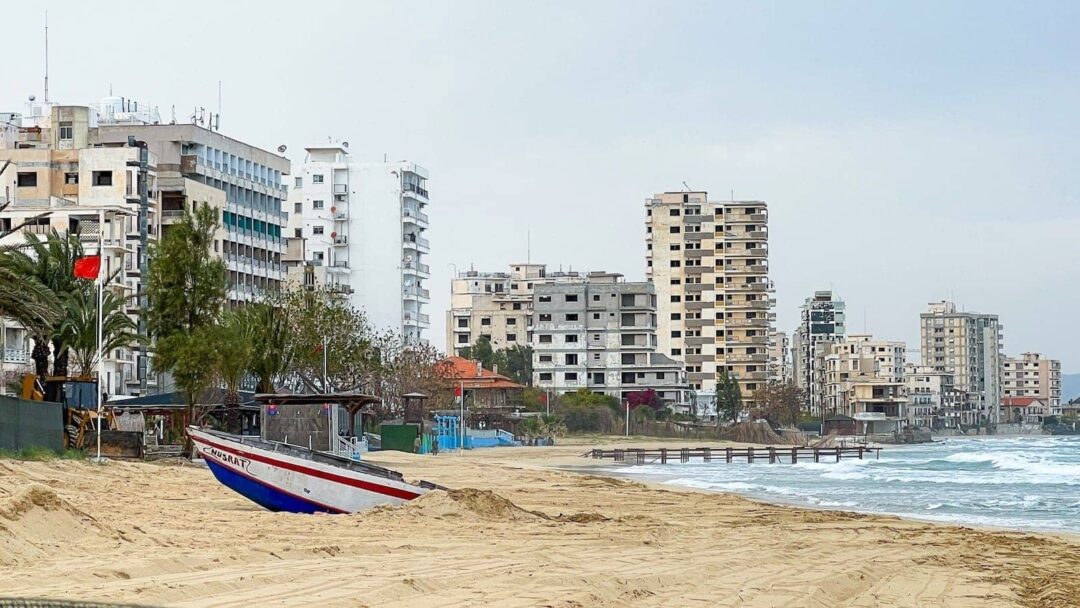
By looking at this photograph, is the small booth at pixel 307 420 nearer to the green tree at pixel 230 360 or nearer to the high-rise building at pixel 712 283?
the green tree at pixel 230 360

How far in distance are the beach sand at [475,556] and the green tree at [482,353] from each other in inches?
5415

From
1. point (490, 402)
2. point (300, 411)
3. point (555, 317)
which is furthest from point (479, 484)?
point (555, 317)

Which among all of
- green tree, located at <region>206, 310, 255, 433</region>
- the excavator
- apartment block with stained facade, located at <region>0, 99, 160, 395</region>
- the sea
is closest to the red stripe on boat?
the sea

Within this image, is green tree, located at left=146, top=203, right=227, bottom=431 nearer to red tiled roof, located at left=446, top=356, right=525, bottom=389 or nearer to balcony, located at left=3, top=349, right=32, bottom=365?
balcony, located at left=3, top=349, right=32, bottom=365

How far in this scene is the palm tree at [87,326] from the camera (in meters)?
48.1

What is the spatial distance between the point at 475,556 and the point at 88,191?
251 ft

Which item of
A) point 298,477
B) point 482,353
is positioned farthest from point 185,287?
point 482,353

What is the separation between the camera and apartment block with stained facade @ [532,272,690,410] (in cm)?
15088

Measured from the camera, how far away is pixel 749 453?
7944 centimetres

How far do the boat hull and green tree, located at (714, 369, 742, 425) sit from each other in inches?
5243

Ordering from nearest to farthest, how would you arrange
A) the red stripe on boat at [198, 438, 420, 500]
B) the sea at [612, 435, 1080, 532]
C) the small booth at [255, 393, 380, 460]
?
the red stripe on boat at [198, 438, 420, 500] < the small booth at [255, 393, 380, 460] < the sea at [612, 435, 1080, 532]

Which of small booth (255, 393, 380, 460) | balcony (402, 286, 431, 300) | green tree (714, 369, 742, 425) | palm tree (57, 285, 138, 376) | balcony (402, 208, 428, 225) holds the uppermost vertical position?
balcony (402, 208, 428, 225)

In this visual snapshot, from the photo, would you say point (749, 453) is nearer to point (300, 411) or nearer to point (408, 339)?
point (300, 411)

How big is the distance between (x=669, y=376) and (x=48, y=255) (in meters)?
107
